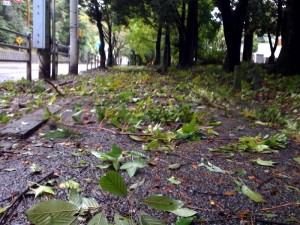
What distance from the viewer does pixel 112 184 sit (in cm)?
159

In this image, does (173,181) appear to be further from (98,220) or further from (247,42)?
(247,42)

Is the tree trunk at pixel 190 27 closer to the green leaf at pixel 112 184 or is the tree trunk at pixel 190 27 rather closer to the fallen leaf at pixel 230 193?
the fallen leaf at pixel 230 193

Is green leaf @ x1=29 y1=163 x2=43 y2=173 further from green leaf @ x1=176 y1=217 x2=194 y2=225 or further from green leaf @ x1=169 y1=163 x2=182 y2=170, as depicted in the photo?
green leaf @ x1=176 y1=217 x2=194 y2=225

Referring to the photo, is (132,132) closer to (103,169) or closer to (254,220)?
(103,169)

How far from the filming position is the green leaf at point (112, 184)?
158 cm

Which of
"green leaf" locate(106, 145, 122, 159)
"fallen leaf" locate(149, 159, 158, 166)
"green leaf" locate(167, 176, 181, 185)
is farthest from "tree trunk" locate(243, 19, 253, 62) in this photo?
"green leaf" locate(167, 176, 181, 185)

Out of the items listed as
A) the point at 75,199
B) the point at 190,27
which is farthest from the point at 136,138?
the point at 190,27

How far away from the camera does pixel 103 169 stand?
231cm

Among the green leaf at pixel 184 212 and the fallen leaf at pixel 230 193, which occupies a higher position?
the green leaf at pixel 184 212

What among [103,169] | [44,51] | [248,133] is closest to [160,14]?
[44,51]

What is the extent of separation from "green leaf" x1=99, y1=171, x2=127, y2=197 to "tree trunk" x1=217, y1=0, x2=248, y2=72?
12892 millimetres

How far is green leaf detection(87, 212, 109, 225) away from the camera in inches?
59.9

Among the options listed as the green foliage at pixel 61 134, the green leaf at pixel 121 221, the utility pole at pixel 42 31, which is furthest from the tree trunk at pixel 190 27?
the green leaf at pixel 121 221

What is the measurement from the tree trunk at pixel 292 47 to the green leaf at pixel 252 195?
9293 millimetres
